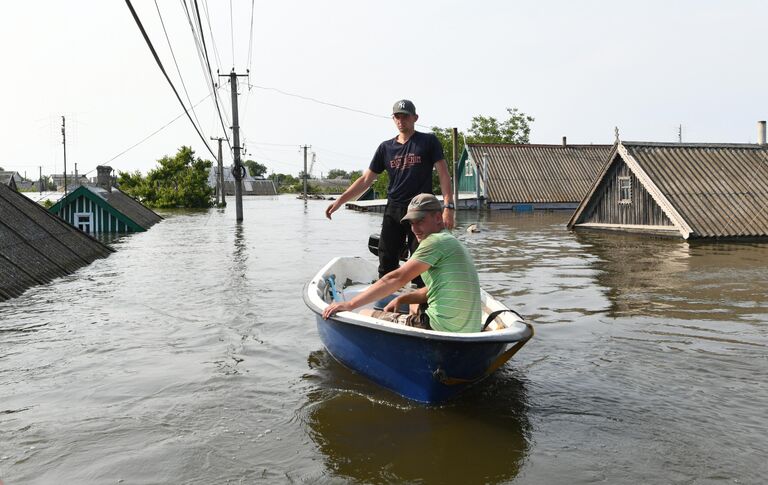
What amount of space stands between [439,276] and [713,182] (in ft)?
59.2

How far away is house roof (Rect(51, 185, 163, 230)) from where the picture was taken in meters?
25.6

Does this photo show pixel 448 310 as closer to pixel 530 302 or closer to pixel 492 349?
pixel 492 349

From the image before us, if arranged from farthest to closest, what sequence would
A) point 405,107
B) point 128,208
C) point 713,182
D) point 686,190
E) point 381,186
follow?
point 381,186 < point 128,208 < point 713,182 < point 686,190 < point 405,107

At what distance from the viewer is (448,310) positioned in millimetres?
5191

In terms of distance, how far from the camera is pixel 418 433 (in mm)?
4797

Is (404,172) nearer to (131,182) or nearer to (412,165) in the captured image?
(412,165)

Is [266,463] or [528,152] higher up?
[528,152]

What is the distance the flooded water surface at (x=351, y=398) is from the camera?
14.0 feet

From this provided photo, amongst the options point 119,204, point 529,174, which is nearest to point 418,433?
point 119,204

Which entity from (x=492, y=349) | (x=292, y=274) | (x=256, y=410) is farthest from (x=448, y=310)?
(x=292, y=274)

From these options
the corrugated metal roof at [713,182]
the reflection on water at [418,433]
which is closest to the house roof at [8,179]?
the reflection on water at [418,433]

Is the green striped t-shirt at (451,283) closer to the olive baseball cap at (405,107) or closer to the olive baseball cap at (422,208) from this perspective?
the olive baseball cap at (422,208)

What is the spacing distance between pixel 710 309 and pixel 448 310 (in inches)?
225

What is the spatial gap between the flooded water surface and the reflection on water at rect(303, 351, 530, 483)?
0.02 m
